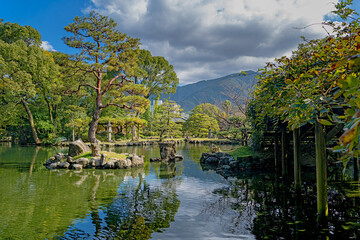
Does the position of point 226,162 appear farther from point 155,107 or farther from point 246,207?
point 155,107

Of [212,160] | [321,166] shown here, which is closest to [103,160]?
[212,160]

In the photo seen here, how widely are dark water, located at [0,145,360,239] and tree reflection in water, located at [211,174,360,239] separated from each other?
0.05 ft

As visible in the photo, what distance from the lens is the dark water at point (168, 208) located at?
464cm

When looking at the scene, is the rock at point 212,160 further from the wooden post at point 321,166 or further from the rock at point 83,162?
the wooden post at point 321,166

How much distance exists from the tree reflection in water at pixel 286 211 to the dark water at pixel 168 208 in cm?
2

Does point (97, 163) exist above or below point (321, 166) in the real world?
below

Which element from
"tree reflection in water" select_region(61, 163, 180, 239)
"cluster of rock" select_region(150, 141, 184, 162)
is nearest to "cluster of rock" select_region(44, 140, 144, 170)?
"cluster of rock" select_region(150, 141, 184, 162)

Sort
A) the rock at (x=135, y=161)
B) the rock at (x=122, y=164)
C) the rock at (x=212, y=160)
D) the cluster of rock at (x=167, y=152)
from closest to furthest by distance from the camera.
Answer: the rock at (x=122, y=164) → the rock at (x=135, y=161) → the rock at (x=212, y=160) → the cluster of rock at (x=167, y=152)

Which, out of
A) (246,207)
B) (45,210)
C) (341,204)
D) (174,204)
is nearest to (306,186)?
(341,204)

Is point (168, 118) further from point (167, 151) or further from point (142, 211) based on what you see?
point (142, 211)

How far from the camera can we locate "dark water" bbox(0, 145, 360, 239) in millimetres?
4645

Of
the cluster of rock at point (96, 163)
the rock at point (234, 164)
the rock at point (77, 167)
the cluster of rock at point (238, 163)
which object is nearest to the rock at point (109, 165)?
the cluster of rock at point (96, 163)

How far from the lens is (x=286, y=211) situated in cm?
581

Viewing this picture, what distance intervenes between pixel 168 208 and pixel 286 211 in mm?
2892
